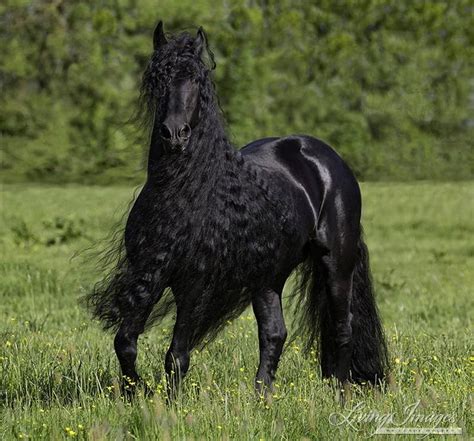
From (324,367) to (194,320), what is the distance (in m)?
1.58

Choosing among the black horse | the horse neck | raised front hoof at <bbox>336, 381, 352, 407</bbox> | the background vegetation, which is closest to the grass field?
raised front hoof at <bbox>336, 381, 352, 407</bbox>

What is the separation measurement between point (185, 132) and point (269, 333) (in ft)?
5.80

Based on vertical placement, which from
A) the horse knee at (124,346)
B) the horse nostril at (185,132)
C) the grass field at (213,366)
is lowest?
the grass field at (213,366)

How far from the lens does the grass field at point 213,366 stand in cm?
455

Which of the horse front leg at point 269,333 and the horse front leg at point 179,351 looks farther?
the horse front leg at point 269,333

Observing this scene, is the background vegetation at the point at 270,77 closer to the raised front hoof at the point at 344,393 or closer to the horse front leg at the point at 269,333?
the horse front leg at the point at 269,333

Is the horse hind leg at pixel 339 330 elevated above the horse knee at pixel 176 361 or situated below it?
below

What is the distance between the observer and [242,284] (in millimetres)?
5555

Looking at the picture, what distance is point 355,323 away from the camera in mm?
6758

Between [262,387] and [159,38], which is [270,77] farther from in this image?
[159,38]

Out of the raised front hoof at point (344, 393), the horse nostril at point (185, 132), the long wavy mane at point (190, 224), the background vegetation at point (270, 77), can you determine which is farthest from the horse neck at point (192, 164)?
the background vegetation at point (270, 77)

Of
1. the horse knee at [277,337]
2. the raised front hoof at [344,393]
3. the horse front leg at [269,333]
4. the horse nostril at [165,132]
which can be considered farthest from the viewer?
the horse knee at [277,337]

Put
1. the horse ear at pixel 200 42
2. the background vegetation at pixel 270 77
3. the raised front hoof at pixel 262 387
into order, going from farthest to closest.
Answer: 1. the background vegetation at pixel 270 77
2. the raised front hoof at pixel 262 387
3. the horse ear at pixel 200 42

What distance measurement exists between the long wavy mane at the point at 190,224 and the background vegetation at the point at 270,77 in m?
23.9
